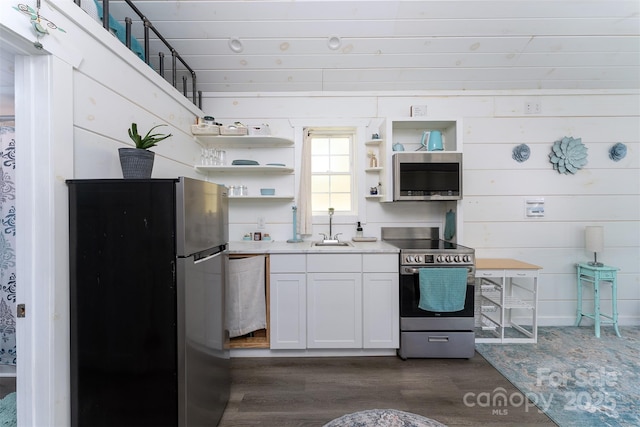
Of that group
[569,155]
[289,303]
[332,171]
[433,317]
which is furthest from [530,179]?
[289,303]

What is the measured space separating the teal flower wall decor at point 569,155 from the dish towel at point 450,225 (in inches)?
53.0

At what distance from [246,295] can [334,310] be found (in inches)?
30.9

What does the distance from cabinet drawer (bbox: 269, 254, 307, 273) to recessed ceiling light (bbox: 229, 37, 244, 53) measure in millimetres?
1884

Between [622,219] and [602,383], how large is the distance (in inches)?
78.0

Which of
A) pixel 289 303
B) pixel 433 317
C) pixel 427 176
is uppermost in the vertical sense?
pixel 427 176

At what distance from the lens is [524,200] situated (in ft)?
9.78

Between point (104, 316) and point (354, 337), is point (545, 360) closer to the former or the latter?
point (354, 337)

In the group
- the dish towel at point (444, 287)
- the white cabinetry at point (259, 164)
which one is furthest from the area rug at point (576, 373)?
the white cabinetry at point (259, 164)

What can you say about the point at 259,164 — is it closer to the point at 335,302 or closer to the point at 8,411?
the point at 335,302

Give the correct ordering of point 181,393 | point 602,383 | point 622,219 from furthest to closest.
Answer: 1. point 622,219
2. point 602,383
3. point 181,393

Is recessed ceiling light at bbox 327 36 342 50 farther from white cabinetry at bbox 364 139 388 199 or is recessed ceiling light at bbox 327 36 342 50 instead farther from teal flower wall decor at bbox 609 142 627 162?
teal flower wall decor at bbox 609 142 627 162

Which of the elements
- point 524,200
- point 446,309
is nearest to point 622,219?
point 524,200

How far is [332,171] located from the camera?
10.2 feet

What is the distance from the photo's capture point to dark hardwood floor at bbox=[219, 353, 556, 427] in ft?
5.65
